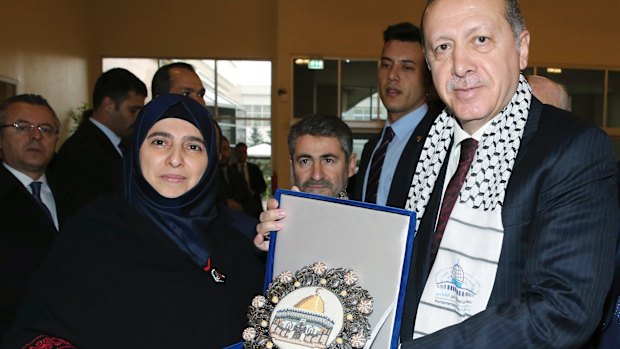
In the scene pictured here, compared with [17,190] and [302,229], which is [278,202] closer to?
[302,229]

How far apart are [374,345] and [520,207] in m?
0.50

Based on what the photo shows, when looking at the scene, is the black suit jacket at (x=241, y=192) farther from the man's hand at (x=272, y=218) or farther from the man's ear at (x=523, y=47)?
the man's ear at (x=523, y=47)

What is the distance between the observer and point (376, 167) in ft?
Answer: 10.4

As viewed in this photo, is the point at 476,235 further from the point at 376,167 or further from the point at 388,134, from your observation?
the point at 388,134

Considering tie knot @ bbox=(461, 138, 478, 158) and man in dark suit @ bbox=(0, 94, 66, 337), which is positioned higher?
tie knot @ bbox=(461, 138, 478, 158)

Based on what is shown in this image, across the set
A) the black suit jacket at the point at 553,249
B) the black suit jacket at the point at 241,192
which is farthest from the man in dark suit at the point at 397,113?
the black suit jacket at the point at 241,192

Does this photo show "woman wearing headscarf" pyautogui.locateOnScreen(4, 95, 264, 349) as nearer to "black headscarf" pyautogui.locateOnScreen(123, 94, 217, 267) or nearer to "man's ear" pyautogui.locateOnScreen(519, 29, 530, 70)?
"black headscarf" pyautogui.locateOnScreen(123, 94, 217, 267)

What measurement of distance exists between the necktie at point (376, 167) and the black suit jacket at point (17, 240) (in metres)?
1.70

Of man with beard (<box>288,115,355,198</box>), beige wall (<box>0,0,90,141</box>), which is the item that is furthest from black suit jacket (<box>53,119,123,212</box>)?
beige wall (<box>0,0,90,141</box>)

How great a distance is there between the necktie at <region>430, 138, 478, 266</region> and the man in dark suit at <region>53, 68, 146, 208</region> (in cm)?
253

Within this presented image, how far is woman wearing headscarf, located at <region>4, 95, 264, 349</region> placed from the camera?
78.7 inches

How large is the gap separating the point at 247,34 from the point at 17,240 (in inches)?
434

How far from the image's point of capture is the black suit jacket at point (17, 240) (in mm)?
2934

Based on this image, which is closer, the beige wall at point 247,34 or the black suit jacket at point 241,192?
the black suit jacket at point 241,192
